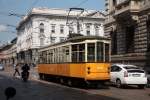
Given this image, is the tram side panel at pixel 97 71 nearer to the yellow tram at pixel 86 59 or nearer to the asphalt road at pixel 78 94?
the yellow tram at pixel 86 59

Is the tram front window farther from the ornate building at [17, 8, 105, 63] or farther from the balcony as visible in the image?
the ornate building at [17, 8, 105, 63]

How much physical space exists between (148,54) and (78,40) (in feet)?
36.4

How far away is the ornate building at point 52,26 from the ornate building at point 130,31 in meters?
51.5

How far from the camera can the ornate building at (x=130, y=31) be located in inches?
1340

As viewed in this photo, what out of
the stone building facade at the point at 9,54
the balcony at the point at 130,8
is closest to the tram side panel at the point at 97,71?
the balcony at the point at 130,8

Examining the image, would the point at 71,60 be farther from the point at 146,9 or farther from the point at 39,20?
the point at 39,20

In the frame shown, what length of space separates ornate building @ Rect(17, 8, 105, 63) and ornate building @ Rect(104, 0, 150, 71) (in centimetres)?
5148

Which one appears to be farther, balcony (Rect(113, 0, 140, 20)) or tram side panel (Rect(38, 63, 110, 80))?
balcony (Rect(113, 0, 140, 20))

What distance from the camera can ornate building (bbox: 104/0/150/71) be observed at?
112 feet

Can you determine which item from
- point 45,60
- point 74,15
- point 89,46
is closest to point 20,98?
point 89,46

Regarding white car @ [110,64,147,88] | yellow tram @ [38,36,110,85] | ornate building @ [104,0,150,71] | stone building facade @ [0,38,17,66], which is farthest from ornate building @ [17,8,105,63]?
yellow tram @ [38,36,110,85]

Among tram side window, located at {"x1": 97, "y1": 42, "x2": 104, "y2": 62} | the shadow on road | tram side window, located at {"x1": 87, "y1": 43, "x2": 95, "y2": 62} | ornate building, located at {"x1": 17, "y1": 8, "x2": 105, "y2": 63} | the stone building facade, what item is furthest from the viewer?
the stone building facade

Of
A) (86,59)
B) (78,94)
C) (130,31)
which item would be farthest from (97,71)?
(130,31)

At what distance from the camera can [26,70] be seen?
108 ft
